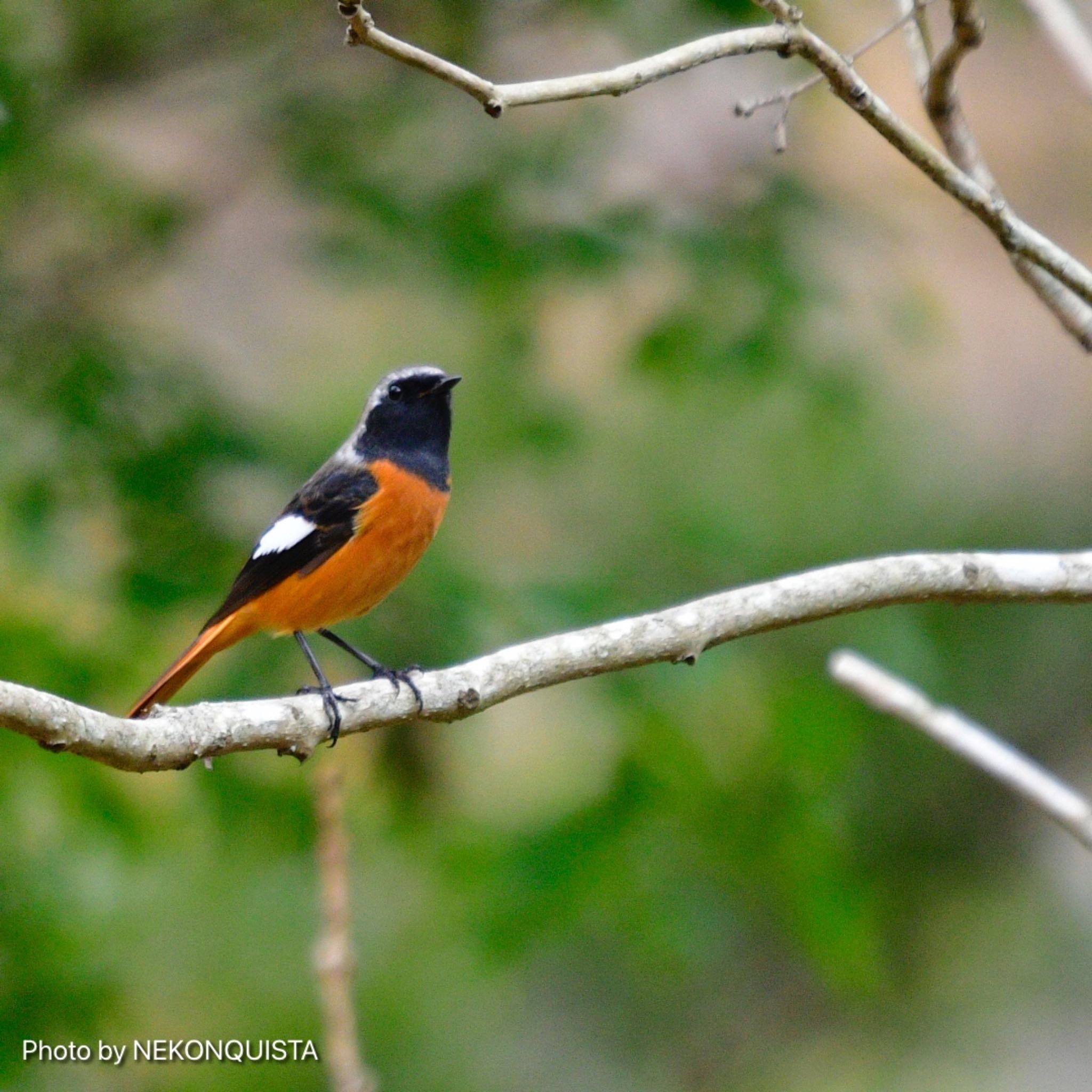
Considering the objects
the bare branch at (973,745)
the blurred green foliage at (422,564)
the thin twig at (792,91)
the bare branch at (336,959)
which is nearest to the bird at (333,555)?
the blurred green foliage at (422,564)

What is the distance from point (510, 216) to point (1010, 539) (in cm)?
523

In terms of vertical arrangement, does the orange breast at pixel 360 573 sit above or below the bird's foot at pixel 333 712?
above

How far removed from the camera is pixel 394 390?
539 cm

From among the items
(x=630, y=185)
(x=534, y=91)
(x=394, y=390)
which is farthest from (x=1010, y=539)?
(x=534, y=91)

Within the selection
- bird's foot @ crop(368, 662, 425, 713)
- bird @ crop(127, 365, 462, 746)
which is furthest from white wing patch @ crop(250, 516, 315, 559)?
bird's foot @ crop(368, 662, 425, 713)

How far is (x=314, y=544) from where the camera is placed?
494 centimetres

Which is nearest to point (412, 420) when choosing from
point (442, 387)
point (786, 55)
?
point (442, 387)

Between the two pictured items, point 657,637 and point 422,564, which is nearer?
point 657,637

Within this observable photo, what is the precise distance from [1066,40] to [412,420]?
103 inches

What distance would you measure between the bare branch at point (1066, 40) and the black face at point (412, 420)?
233 centimetres

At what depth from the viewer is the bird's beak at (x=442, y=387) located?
17.3 ft

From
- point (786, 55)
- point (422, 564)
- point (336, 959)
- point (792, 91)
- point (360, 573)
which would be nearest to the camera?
point (336, 959)

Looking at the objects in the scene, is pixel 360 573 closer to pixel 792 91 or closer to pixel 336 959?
pixel 792 91

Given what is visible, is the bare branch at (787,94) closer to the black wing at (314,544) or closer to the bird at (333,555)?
the bird at (333,555)
